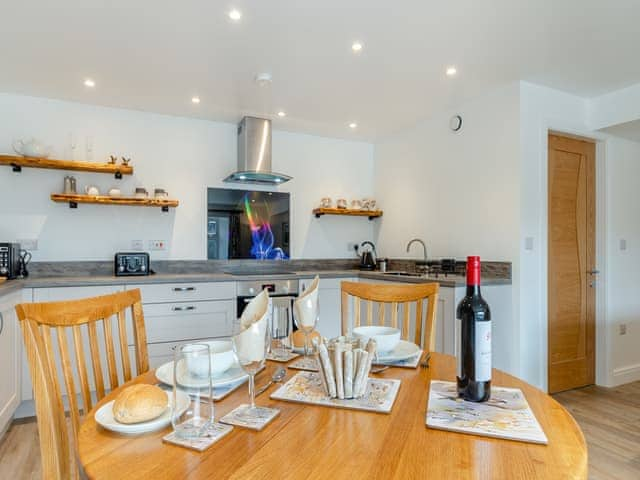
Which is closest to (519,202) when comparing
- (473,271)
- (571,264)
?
(571,264)

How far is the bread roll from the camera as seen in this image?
779mm

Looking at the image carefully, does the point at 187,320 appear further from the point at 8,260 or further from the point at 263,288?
the point at 8,260

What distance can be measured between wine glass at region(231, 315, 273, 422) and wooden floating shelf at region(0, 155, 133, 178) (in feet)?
9.64

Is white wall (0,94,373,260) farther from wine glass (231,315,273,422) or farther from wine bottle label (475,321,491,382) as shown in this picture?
wine bottle label (475,321,491,382)

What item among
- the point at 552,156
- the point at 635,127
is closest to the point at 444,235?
the point at 552,156

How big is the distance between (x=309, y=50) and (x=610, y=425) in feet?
9.99

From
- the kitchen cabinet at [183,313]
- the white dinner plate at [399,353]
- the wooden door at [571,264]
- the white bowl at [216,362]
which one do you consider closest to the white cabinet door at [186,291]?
the kitchen cabinet at [183,313]

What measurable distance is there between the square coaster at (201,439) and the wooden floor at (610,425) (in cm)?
211

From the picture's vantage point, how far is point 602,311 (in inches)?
136

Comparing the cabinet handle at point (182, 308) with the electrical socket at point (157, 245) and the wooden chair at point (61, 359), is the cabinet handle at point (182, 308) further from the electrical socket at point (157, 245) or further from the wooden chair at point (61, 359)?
the wooden chair at point (61, 359)

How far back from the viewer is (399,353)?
4.12 feet

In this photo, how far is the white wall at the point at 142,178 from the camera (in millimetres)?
3197

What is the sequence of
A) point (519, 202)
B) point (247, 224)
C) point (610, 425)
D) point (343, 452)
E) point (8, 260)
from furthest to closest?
point (247, 224) → point (519, 202) → point (8, 260) → point (610, 425) → point (343, 452)

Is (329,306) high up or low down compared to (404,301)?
down
